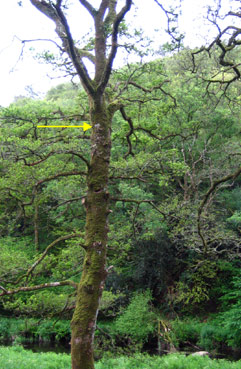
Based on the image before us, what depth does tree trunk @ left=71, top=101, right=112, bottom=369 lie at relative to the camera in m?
4.64

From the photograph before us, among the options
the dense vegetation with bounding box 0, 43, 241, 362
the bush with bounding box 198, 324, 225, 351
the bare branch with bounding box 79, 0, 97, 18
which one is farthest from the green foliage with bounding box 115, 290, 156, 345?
the bare branch with bounding box 79, 0, 97, 18

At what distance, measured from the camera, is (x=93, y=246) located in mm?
5031

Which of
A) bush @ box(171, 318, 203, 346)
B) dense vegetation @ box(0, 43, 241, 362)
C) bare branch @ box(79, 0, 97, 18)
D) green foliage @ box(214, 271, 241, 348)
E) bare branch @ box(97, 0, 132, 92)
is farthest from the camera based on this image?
bush @ box(171, 318, 203, 346)

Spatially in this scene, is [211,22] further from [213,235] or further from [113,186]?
[113,186]

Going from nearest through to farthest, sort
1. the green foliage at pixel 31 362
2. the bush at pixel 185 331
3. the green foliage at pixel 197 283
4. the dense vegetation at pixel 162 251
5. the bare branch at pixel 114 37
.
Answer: the bare branch at pixel 114 37 → the green foliage at pixel 31 362 → the dense vegetation at pixel 162 251 → the bush at pixel 185 331 → the green foliage at pixel 197 283

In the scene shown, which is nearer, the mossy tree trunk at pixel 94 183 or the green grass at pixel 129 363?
the mossy tree trunk at pixel 94 183

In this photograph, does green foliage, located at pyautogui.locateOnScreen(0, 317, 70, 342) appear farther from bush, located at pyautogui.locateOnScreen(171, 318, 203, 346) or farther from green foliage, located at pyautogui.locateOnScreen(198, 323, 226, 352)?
green foliage, located at pyautogui.locateOnScreen(198, 323, 226, 352)

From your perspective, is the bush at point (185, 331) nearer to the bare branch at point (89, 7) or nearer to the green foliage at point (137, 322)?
the green foliage at point (137, 322)

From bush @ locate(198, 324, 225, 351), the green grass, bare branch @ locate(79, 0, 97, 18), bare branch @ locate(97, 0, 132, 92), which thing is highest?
bare branch @ locate(79, 0, 97, 18)

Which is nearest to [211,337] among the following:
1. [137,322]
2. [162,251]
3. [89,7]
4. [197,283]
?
[197,283]

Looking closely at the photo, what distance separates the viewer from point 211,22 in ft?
22.1

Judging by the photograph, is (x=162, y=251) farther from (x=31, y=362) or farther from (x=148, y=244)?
(x=31, y=362)

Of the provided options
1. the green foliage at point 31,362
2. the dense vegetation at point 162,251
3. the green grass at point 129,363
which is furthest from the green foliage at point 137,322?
the green foliage at point 31,362

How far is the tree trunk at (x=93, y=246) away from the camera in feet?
15.2
